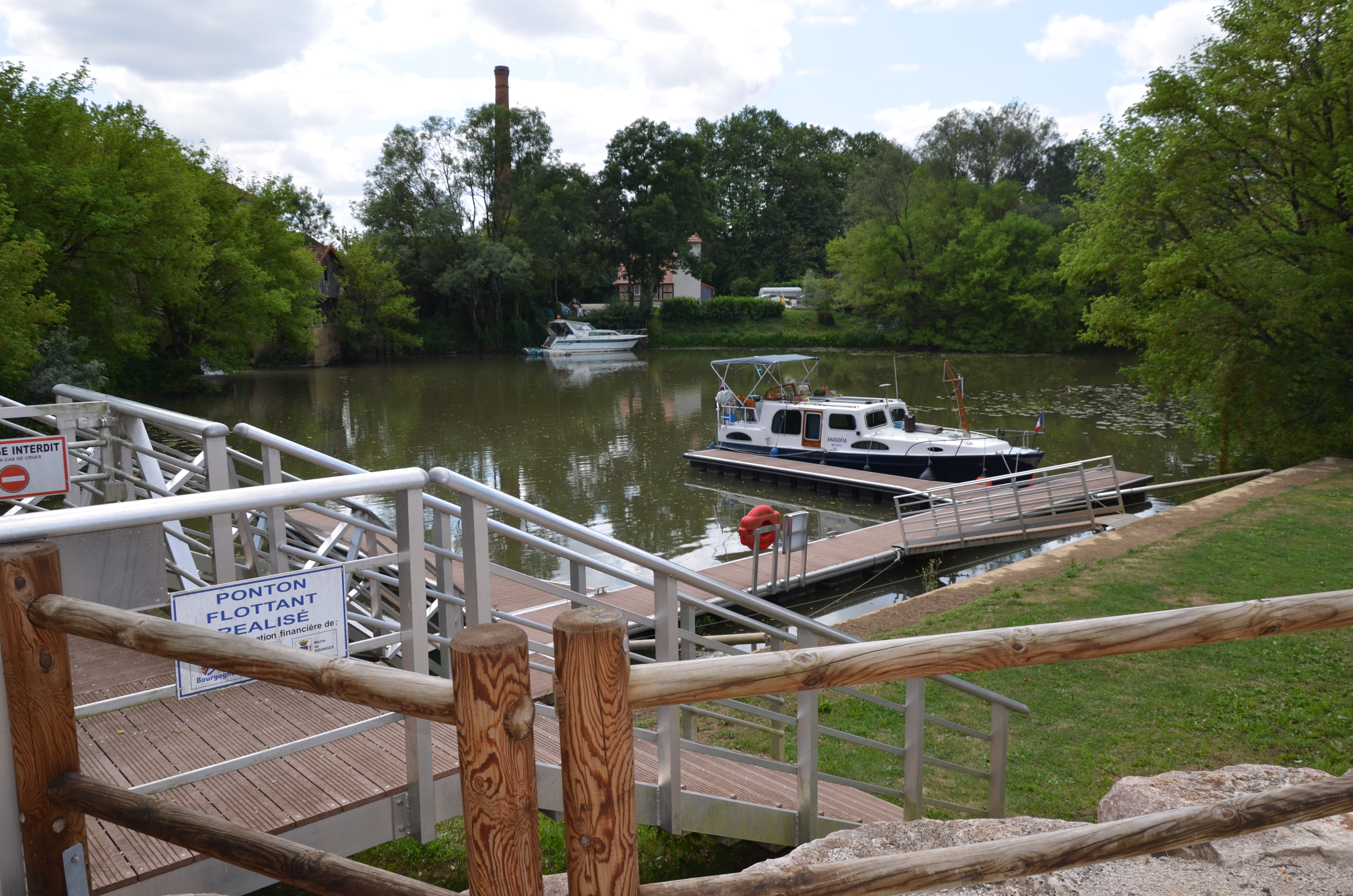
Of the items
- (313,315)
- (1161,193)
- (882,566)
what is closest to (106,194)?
(313,315)

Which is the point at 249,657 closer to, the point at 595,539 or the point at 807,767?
the point at 595,539

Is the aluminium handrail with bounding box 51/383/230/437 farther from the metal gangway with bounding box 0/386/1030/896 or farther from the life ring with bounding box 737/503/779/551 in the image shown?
the life ring with bounding box 737/503/779/551

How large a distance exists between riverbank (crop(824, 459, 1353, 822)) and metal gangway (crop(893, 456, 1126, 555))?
9.63 feet

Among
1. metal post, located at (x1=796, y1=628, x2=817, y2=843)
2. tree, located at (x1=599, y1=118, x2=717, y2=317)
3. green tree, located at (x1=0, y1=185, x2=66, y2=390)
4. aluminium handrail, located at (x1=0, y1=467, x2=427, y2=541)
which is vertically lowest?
metal post, located at (x1=796, y1=628, x2=817, y2=843)

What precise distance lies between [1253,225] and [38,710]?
859 inches

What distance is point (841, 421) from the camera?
23.0m

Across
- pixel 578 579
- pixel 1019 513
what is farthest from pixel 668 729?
pixel 1019 513

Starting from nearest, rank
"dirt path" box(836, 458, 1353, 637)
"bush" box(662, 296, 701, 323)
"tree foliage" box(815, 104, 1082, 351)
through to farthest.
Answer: "dirt path" box(836, 458, 1353, 637)
"tree foliage" box(815, 104, 1082, 351)
"bush" box(662, 296, 701, 323)

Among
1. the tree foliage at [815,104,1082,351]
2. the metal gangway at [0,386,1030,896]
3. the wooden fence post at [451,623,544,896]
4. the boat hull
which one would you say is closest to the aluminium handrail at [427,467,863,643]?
the metal gangway at [0,386,1030,896]

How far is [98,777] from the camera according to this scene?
10.4ft

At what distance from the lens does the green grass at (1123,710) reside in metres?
6.17

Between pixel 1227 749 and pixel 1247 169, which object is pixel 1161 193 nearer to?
pixel 1247 169

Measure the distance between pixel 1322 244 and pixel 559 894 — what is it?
66.4ft

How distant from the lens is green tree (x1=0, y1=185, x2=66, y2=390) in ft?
74.5
